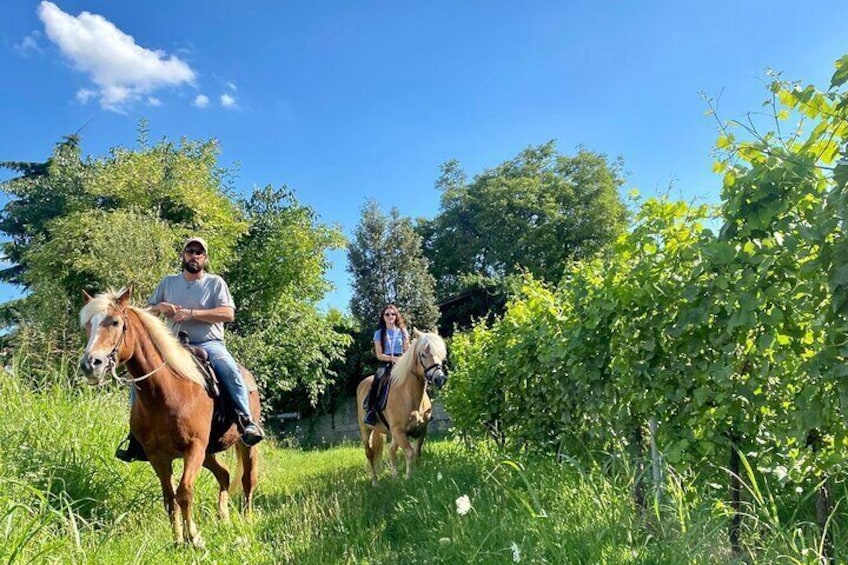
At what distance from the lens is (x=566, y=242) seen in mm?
31844

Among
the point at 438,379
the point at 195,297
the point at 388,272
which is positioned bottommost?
the point at 438,379

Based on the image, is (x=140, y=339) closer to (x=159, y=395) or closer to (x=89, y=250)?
(x=159, y=395)

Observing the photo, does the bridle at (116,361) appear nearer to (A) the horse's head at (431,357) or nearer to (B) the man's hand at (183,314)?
(B) the man's hand at (183,314)

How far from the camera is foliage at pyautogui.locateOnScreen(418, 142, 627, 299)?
104 ft

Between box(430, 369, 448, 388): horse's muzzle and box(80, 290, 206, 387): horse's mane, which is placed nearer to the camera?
box(80, 290, 206, 387): horse's mane

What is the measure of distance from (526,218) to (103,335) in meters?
30.6

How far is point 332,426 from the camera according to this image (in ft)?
59.4

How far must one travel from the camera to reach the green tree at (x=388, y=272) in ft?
73.8

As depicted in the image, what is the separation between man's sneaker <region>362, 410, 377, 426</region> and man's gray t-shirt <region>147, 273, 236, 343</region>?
113 inches

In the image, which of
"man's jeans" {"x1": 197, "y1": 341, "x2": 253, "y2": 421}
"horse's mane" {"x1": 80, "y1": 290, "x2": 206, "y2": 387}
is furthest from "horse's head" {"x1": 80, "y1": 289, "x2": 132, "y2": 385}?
"man's jeans" {"x1": 197, "y1": 341, "x2": 253, "y2": 421}

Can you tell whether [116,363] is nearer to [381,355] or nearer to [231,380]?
[231,380]

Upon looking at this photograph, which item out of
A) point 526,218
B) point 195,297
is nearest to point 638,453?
point 195,297

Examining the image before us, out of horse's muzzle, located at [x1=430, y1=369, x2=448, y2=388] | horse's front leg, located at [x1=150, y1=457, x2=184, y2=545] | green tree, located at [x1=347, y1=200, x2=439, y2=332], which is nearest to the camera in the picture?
horse's front leg, located at [x1=150, y1=457, x2=184, y2=545]

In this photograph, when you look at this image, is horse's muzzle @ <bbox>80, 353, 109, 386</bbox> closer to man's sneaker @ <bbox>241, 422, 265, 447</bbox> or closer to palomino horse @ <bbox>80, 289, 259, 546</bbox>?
palomino horse @ <bbox>80, 289, 259, 546</bbox>
